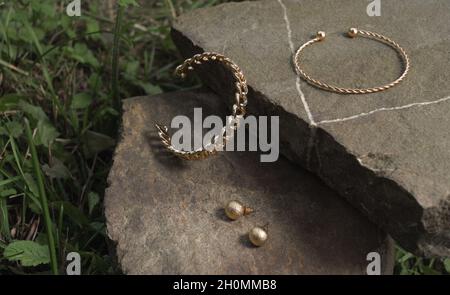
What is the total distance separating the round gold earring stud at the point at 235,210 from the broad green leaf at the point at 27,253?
1.75ft

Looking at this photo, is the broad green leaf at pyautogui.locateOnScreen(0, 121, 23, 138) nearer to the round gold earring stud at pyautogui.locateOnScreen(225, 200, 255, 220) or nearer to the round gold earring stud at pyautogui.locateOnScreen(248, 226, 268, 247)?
the round gold earring stud at pyautogui.locateOnScreen(225, 200, 255, 220)

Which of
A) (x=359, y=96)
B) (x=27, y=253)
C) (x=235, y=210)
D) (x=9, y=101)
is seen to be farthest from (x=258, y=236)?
(x=9, y=101)

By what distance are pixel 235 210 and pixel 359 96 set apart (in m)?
0.52

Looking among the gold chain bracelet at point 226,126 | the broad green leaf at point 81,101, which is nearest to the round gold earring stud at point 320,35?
the gold chain bracelet at point 226,126

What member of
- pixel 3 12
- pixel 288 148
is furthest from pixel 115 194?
pixel 3 12

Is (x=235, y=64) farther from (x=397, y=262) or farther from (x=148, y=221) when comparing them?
(x=397, y=262)

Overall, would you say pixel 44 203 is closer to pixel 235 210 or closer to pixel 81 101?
pixel 235 210

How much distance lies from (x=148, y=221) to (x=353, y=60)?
2.77 feet

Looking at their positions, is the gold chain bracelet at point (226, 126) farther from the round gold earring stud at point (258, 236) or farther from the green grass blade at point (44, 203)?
the green grass blade at point (44, 203)

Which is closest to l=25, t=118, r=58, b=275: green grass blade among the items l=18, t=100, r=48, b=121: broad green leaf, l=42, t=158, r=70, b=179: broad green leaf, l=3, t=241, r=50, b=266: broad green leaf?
l=3, t=241, r=50, b=266: broad green leaf

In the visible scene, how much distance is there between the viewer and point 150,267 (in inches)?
61.4

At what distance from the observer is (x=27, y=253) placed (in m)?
1.66

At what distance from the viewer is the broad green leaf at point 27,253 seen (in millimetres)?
1640
